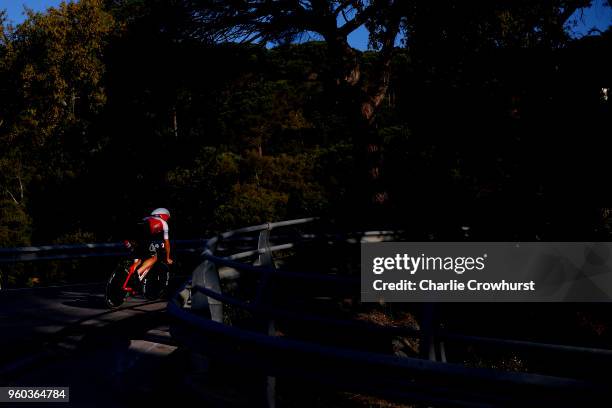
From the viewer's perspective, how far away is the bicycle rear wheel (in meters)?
9.63

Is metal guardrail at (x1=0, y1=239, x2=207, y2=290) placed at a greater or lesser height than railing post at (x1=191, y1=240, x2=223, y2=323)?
lesser

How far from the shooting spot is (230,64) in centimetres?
1659

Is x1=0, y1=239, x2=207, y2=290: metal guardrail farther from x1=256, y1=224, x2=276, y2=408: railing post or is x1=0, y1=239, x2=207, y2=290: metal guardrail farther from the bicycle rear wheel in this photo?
x1=256, y1=224, x2=276, y2=408: railing post

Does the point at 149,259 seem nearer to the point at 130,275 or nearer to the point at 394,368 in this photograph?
the point at 130,275

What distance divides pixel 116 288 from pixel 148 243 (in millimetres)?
868

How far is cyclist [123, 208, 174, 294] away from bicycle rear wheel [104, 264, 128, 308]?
0.34 feet

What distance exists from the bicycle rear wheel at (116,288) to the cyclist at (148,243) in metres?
0.10

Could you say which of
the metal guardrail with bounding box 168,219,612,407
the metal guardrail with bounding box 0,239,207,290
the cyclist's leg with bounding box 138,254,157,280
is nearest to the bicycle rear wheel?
the cyclist's leg with bounding box 138,254,157,280

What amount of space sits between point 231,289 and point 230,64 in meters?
8.80

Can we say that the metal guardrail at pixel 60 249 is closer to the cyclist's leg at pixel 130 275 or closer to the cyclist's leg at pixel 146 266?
the cyclist's leg at pixel 146 266

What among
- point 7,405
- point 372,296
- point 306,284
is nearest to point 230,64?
point 306,284

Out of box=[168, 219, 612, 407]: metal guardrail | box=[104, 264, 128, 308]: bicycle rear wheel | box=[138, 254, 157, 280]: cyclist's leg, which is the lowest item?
box=[104, 264, 128, 308]: bicycle rear wheel

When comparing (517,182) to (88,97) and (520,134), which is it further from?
(88,97)

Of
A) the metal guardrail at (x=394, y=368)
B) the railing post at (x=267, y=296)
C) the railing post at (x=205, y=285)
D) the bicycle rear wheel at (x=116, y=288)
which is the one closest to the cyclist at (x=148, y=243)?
the bicycle rear wheel at (x=116, y=288)
